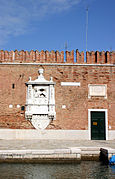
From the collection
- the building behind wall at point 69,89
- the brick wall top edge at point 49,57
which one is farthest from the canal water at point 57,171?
the brick wall top edge at point 49,57

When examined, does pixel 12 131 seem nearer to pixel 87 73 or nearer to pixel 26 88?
pixel 26 88

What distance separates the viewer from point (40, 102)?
11.7 metres

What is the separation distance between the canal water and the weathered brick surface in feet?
15.9

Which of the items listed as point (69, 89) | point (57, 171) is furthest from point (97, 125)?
point (57, 171)

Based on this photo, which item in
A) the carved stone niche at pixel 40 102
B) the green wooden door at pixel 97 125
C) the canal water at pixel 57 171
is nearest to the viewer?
the canal water at pixel 57 171

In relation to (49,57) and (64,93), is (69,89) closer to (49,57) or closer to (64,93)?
(64,93)

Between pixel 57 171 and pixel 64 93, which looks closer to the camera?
pixel 57 171

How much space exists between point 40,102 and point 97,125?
3021 mm

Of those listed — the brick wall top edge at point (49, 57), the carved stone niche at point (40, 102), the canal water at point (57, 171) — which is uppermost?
the brick wall top edge at point (49, 57)

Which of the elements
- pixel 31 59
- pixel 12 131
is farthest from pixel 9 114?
pixel 31 59

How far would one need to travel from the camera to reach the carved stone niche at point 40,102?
38.1ft

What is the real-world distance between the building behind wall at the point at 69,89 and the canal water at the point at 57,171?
476cm

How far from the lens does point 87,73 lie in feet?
39.7

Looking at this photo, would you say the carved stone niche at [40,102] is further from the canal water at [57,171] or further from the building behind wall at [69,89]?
the canal water at [57,171]
